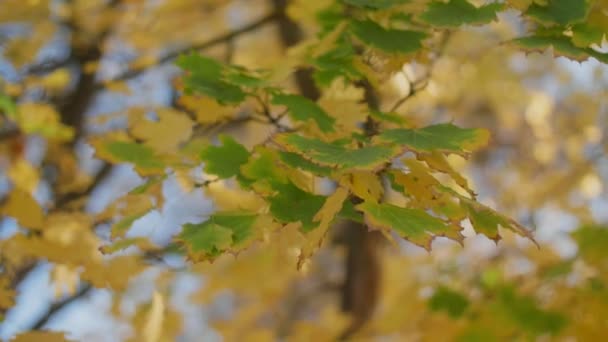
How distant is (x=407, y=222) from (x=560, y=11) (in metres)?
0.34

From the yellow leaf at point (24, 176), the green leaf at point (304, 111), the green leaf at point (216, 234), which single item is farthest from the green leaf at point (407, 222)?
the yellow leaf at point (24, 176)

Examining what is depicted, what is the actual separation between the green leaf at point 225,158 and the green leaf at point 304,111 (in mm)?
97

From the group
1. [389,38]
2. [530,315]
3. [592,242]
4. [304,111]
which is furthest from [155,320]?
[592,242]

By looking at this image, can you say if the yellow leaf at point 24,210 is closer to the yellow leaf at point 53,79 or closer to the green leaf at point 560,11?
the yellow leaf at point 53,79

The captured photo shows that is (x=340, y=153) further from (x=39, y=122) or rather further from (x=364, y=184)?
(x=39, y=122)

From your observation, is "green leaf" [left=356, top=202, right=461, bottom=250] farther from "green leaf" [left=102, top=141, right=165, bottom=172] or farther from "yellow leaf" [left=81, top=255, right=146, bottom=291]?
"yellow leaf" [left=81, top=255, right=146, bottom=291]

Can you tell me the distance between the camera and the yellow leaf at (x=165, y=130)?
1.06 m

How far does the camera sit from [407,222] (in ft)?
2.28

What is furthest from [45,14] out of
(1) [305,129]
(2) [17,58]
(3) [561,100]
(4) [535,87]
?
(3) [561,100]

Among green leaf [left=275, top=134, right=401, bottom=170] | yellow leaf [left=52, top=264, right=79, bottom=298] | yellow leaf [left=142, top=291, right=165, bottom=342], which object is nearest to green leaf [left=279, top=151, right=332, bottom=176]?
green leaf [left=275, top=134, right=401, bottom=170]

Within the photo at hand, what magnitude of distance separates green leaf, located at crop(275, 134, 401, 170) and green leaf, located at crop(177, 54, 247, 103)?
198 millimetres

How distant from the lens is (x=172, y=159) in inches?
39.9

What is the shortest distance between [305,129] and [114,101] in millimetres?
1512

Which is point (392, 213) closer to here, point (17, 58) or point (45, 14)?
point (17, 58)
